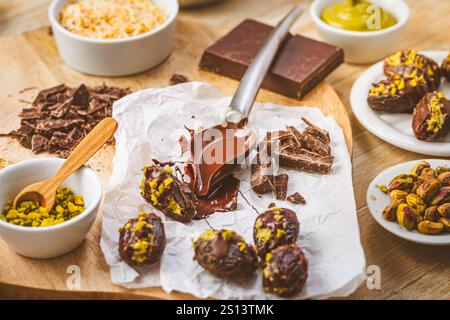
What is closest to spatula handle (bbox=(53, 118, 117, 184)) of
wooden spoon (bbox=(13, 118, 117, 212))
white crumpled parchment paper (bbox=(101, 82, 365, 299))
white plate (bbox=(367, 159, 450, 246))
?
wooden spoon (bbox=(13, 118, 117, 212))

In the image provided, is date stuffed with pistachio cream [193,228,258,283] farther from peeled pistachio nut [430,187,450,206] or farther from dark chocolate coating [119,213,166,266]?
peeled pistachio nut [430,187,450,206]

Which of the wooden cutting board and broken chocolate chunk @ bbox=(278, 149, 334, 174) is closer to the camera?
the wooden cutting board

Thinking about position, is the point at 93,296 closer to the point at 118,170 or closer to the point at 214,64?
the point at 118,170

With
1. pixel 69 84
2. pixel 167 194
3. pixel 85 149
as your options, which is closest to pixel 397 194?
pixel 167 194

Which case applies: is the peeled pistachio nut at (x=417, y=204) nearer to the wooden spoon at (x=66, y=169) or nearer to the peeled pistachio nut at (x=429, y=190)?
the peeled pistachio nut at (x=429, y=190)

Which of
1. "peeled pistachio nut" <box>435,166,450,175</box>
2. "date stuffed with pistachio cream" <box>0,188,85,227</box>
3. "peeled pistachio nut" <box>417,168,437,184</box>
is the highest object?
"peeled pistachio nut" <box>417,168,437,184</box>

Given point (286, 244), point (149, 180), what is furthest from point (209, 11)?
point (286, 244)

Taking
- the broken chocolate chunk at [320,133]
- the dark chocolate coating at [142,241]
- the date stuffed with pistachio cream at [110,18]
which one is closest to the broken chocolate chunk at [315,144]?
the broken chocolate chunk at [320,133]
